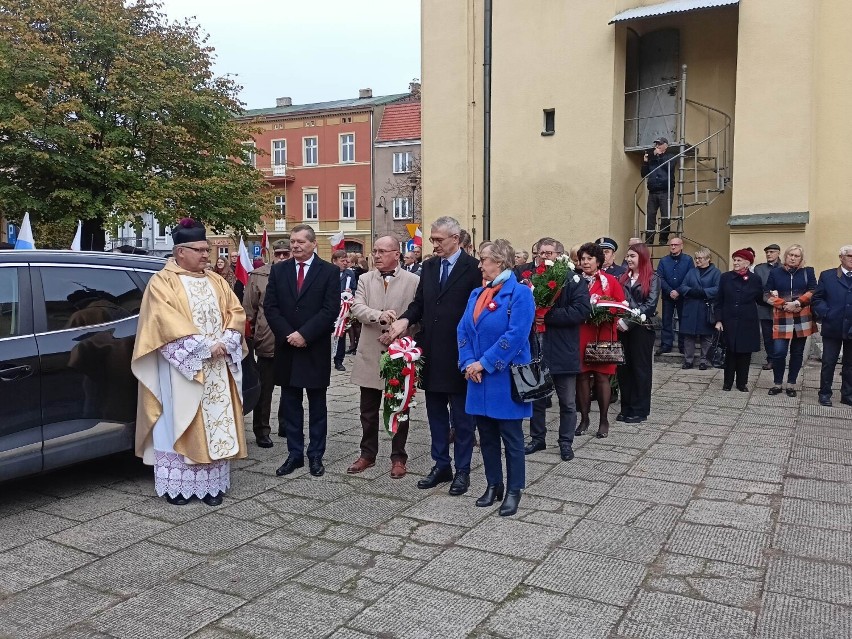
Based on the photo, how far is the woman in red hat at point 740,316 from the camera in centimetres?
989

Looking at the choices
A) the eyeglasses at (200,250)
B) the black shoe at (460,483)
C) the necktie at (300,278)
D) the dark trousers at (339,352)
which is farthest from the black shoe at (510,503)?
the dark trousers at (339,352)

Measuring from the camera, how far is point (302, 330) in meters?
6.04

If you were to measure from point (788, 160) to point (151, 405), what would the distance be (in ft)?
36.9

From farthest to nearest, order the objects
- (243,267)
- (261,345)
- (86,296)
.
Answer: (243,267)
(261,345)
(86,296)

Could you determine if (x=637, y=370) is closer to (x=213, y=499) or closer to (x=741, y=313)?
(x=741, y=313)

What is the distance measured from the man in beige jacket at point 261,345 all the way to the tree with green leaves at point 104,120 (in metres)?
15.2

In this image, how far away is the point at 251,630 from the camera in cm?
356

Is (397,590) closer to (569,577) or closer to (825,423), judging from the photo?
(569,577)

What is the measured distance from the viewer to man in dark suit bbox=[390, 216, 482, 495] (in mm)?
5695

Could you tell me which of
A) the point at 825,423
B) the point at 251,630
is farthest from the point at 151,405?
the point at 825,423

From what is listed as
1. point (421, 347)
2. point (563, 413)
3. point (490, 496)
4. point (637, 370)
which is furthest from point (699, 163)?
point (490, 496)

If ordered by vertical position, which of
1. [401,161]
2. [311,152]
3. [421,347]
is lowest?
[421,347]

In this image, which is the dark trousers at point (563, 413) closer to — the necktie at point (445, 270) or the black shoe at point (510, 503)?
the black shoe at point (510, 503)

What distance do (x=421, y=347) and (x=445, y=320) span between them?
0.36 metres
